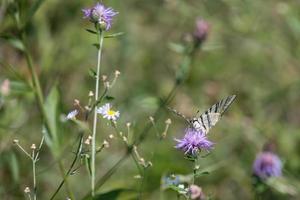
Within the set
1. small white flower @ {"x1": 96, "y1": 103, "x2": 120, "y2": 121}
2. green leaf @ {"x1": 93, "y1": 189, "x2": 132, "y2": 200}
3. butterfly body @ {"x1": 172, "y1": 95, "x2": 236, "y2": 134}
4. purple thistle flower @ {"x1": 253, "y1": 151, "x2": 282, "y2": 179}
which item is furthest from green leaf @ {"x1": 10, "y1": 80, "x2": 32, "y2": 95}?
purple thistle flower @ {"x1": 253, "y1": 151, "x2": 282, "y2": 179}

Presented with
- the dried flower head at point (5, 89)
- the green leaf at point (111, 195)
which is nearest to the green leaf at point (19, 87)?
the dried flower head at point (5, 89)

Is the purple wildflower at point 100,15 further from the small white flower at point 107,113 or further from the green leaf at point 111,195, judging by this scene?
the green leaf at point 111,195

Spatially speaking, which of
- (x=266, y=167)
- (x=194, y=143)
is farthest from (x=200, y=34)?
(x=194, y=143)

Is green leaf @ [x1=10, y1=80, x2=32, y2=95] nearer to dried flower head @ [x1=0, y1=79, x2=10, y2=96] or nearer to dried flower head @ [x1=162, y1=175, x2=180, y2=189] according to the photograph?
dried flower head @ [x1=0, y1=79, x2=10, y2=96]

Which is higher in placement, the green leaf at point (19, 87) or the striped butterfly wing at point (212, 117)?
the green leaf at point (19, 87)

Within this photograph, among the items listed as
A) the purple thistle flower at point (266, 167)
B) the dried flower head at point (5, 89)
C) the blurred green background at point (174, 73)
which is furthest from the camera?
the blurred green background at point (174, 73)

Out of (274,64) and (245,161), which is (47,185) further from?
(274,64)

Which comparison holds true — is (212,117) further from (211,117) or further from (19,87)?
(19,87)
